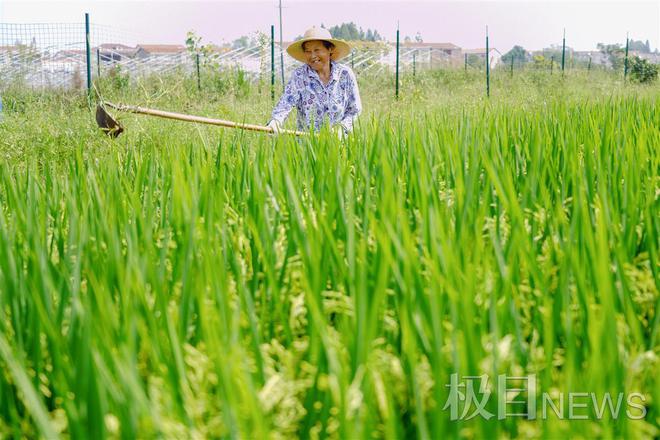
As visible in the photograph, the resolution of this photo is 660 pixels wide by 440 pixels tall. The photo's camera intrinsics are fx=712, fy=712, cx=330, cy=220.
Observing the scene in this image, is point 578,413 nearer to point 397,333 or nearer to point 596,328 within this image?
point 596,328

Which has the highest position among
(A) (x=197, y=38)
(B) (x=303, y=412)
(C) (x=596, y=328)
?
(A) (x=197, y=38)

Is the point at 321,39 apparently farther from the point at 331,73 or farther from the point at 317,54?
the point at 331,73

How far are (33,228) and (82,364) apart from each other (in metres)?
0.52

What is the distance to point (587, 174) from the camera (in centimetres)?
174

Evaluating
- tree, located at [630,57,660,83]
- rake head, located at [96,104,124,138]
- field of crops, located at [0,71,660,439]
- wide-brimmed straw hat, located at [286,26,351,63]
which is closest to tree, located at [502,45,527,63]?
Result: tree, located at [630,57,660,83]

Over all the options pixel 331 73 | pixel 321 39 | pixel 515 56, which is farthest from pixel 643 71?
pixel 515 56

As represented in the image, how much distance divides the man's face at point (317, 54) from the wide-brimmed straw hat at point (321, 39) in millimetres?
65

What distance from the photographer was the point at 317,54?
168 inches

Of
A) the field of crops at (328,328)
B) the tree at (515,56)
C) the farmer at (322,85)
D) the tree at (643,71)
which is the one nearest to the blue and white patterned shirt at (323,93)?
the farmer at (322,85)

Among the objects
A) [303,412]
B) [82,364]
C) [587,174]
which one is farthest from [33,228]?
[587,174]

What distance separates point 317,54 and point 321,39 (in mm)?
131

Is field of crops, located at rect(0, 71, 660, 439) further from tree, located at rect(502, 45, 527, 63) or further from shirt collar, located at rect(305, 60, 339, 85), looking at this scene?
tree, located at rect(502, 45, 527, 63)

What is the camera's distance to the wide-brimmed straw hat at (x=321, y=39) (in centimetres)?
416

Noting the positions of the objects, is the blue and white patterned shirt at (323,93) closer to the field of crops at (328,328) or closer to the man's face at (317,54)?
the man's face at (317,54)
